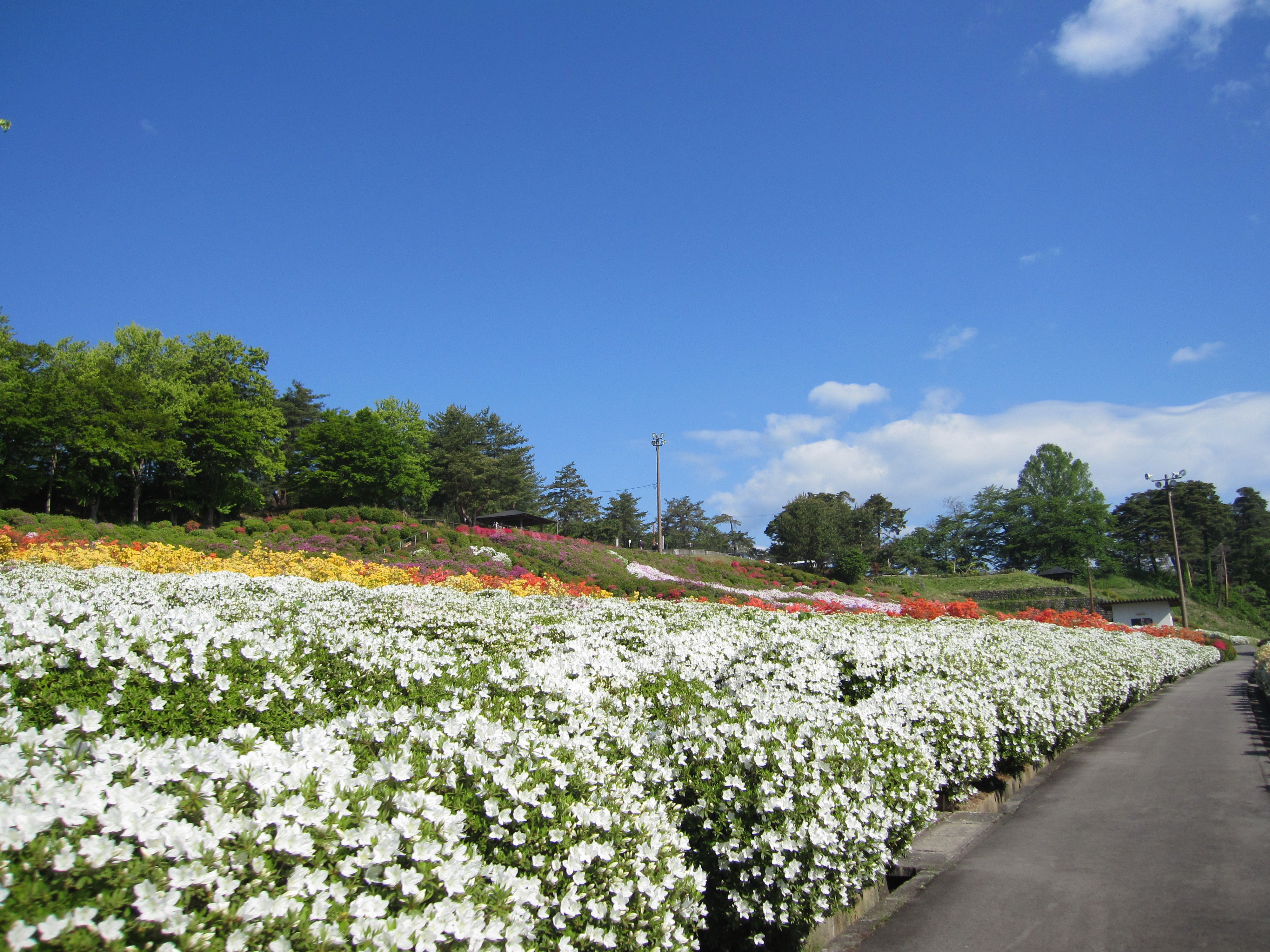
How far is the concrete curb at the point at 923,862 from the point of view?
3.52 m

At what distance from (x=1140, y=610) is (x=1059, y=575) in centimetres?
818

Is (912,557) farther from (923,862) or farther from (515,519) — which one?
(923,862)

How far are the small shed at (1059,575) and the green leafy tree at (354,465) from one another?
147 ft

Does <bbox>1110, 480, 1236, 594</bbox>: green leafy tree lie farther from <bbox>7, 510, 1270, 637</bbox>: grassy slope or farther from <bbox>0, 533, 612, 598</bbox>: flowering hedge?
<bbox>0, 533, 612, 598</bbox>: flowering hedge

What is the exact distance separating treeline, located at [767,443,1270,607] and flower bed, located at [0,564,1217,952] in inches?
2047

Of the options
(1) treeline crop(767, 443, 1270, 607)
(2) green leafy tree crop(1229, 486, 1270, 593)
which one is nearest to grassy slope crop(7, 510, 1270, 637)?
(1) treeline crop(767, 443, 1270, 607)

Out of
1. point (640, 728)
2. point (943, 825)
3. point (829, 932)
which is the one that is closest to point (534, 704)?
point (640, 728)

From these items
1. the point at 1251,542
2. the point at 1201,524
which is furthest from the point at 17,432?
the point at 1251,542

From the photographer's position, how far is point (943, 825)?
509cm

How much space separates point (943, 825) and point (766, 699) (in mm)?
2106

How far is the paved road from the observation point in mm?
3463

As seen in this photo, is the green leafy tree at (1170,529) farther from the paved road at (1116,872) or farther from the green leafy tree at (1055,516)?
the paved road at (1116,872)

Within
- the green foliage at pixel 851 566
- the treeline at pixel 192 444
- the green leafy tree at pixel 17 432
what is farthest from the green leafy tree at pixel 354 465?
the green foliage at pixel 851 566

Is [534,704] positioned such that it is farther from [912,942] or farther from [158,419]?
[158,419]
